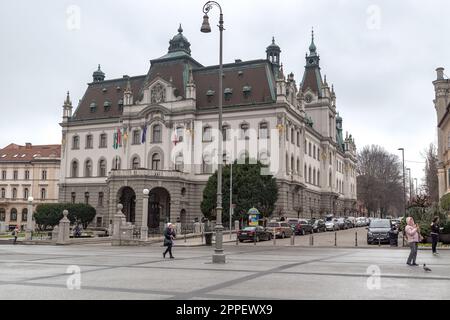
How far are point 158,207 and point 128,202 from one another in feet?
13.1

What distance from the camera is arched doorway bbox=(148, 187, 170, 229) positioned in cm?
6247

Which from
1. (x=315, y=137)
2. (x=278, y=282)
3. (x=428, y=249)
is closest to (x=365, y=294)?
(x=278, y=282)

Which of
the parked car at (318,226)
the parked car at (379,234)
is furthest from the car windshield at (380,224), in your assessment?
the parked car at (318,226)

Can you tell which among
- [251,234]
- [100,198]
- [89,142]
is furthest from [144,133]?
[251,234]

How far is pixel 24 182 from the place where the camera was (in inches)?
3789

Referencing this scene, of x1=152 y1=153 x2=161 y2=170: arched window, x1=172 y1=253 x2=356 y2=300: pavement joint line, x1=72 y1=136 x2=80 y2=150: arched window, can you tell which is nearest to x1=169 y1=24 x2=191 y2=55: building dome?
x1=152 y1=153 x2=161 y2=170: arched window

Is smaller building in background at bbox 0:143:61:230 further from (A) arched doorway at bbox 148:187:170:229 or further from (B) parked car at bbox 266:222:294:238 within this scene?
(B) parked car at bbox 266:222:294:238

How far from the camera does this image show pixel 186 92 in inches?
2623

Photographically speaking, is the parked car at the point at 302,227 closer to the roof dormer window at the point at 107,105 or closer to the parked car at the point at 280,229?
the parked car at the point at 280,229

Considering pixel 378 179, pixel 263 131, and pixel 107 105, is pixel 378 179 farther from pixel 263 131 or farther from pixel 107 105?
pixel 107 105

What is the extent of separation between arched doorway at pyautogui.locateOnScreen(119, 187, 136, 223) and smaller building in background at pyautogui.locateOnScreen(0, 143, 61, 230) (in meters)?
36.2

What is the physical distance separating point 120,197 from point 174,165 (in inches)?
333

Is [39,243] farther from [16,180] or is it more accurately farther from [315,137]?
[16,180]

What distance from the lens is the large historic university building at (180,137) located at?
6141 centimetres
